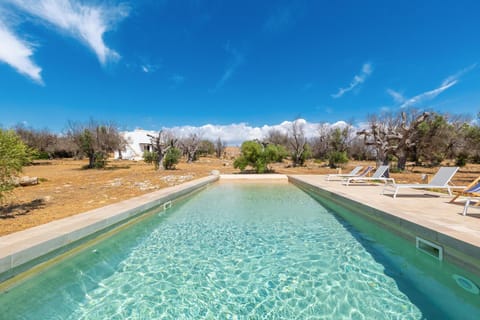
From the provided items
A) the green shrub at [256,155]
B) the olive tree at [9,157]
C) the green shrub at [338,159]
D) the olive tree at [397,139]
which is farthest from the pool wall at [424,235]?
the green shrub at [338,159]

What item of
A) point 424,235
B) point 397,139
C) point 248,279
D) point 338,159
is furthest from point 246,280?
point 338,159

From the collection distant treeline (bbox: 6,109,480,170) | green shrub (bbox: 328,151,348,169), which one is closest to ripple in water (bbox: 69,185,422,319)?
distant treeline (bbox: 6,109,480,170)

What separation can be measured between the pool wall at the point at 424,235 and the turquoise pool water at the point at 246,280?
0.51ft

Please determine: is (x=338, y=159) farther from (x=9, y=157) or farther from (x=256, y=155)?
(x=9, y=157)

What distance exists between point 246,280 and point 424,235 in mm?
2863

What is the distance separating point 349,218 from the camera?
18.1ft

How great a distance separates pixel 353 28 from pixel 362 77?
9.27 meters

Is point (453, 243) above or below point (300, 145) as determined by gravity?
below

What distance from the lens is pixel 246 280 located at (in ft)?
9.13

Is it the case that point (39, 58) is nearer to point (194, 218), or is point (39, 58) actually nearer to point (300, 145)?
point (194, 218)

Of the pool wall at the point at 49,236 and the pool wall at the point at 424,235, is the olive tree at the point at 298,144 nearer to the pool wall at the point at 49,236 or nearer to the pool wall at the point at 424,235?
the pool wall at the point at 424,235

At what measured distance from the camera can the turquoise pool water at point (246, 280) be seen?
2.22 m

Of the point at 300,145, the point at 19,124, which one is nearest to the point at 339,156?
the point at 300,145

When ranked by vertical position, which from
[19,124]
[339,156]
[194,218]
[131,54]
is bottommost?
[194,218]
